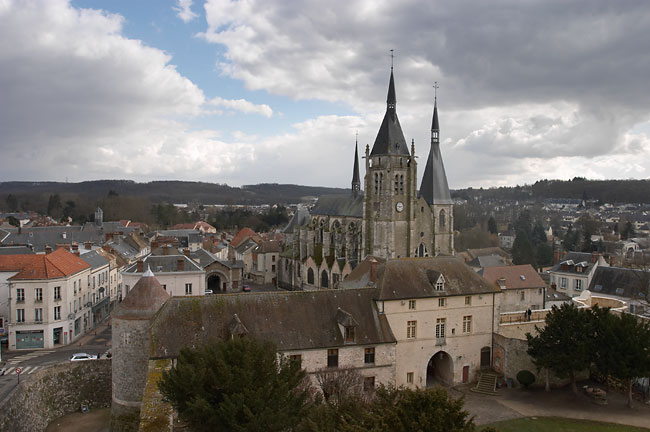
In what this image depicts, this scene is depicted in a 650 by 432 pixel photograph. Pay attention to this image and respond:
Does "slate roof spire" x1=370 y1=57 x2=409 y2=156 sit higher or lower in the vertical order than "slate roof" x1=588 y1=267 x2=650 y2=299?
higher

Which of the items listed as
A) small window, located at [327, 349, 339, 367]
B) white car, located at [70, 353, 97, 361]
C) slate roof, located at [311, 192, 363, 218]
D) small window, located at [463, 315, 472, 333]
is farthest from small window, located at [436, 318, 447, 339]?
slate roof, located at [311, 192, 363, 218]

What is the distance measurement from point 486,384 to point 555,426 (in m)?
5.49

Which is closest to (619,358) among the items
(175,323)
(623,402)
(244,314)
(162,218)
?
(623,402)

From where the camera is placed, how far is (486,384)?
3095cm

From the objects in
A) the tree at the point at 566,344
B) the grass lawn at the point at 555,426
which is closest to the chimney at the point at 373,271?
the tree at the point at 566,344

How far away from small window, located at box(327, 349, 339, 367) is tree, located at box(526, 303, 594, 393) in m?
11.2

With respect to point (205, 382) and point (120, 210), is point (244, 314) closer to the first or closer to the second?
point (205, 382)

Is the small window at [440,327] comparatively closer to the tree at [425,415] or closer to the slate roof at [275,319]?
the slate roof at [275,319]

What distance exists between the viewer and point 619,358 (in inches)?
1049

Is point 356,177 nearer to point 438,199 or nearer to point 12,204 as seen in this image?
point 438,199

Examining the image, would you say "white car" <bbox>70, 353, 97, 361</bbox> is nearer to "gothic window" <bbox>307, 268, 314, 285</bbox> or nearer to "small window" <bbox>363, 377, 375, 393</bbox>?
"small window" <bbox>363, 377, 375, 393</bbox>

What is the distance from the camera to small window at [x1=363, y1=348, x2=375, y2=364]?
92.7ft

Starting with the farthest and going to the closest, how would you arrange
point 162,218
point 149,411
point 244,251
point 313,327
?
point 162,218
point 244,251
point 313,327
point 149,411

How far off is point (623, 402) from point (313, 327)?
17287mm
